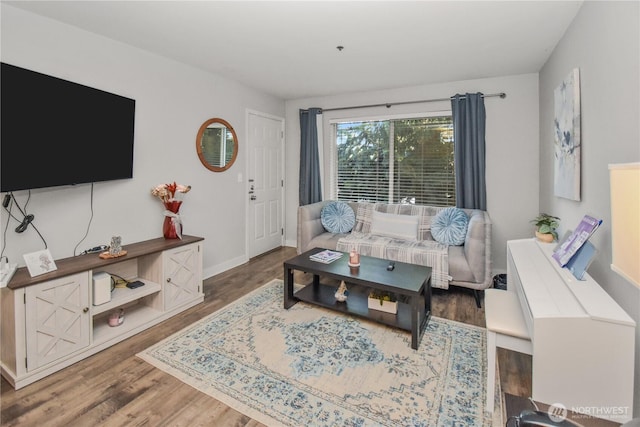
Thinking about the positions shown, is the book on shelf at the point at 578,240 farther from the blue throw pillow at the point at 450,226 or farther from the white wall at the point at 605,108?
the blue throw pillow at the point at 450,226

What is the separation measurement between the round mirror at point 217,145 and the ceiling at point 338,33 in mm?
624

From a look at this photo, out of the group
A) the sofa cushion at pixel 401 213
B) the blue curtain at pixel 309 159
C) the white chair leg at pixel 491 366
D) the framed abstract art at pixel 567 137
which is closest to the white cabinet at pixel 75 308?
the sofa cushion at pixel 401 213

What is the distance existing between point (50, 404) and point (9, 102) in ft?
5.74

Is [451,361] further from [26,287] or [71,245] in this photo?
[71,245]

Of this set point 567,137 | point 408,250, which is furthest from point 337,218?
point 567,137

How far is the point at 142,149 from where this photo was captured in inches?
115

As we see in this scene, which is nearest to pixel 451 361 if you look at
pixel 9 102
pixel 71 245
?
pixel 71 245

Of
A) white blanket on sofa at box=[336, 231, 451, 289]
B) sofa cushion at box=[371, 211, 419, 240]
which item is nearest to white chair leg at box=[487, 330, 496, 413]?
white blanket on sofa at box=[336, 231, 451, 289]

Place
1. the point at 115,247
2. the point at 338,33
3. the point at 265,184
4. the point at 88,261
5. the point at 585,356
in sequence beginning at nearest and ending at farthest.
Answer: the point at 585,356
the point at 88,261
the point at 115,247
the point at 338,33
the point at 265,184

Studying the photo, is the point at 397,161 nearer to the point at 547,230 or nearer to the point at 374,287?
the point at 547,230

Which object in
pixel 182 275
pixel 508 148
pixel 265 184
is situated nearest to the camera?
pixel 182 275

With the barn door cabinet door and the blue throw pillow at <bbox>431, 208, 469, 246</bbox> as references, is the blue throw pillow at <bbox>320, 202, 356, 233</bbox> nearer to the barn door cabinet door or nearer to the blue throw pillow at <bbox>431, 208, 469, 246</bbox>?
the blue throw pillow at <bbox>431, 208, 469, 246</bbox>

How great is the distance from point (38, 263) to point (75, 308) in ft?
1.20

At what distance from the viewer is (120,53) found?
8.96ft
